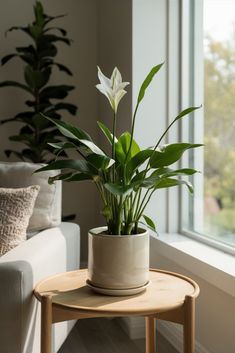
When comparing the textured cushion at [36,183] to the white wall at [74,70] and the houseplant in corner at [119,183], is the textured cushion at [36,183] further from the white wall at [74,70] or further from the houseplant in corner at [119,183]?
the white wall at [74,70]

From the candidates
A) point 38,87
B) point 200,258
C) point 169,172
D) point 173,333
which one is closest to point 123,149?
point 169,172

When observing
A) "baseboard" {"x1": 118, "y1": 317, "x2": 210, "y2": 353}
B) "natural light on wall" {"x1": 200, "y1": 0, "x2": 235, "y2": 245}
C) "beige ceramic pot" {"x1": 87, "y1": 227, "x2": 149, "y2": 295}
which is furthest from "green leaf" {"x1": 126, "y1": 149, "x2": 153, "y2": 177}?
"baseboard" {"x1": 118, "y1": 317, "x2": 210, "y2": 353}

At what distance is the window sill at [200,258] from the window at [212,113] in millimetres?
112

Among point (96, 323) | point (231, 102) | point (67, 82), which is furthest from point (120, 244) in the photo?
point (67, 82)

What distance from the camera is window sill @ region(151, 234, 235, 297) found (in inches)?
74.9

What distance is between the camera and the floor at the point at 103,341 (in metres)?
2.42

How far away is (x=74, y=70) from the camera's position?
3309 mm

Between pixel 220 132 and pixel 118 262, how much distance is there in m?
1.03

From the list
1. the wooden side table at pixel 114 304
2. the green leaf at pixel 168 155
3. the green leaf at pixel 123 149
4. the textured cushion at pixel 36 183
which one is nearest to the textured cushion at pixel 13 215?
the textured cushion at pixel 36 183

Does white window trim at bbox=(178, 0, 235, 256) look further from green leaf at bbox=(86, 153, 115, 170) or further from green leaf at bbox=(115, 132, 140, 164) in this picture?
green leaf at bbox=(86, 153, 115, 170)

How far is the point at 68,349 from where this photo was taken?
244cm

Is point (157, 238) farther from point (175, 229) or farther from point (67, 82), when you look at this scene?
point (67, 82)

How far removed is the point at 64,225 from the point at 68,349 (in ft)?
2.06

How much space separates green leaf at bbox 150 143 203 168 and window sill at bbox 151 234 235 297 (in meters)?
0.55
